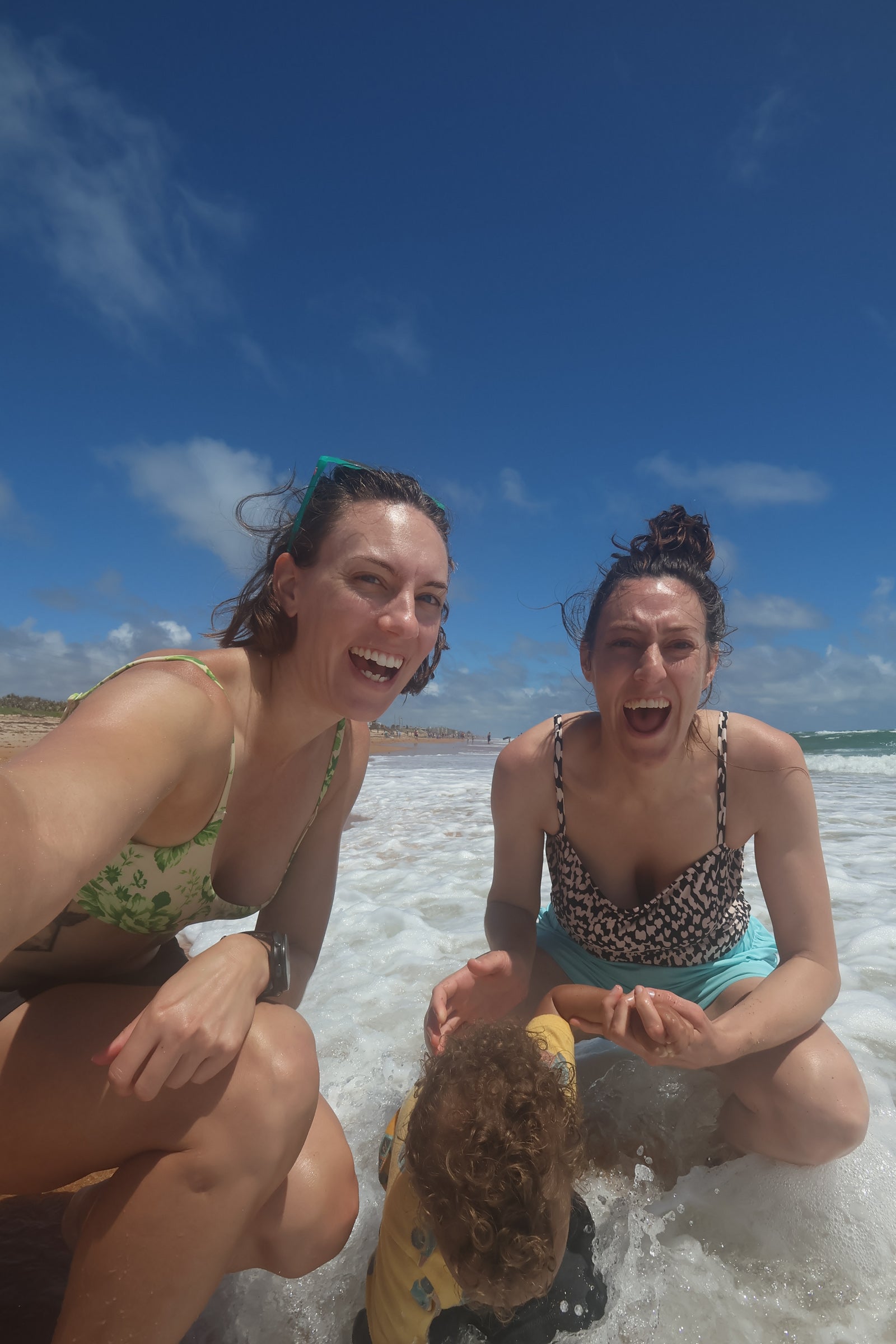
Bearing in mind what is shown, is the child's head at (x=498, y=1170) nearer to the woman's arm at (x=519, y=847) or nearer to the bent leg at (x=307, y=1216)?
the bent leg at (x=307, y=1216)

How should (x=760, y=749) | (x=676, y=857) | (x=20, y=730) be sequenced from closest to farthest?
(x=760, y=749), (x=676, y=857), (x=20, y=730)

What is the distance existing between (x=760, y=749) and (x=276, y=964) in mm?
1792

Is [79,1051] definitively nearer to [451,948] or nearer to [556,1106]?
[556,1106]

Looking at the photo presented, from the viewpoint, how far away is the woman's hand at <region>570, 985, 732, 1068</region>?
1.86 metres

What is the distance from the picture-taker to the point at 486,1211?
1.45 m

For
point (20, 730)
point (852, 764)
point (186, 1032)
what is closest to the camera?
point (186, 1032)

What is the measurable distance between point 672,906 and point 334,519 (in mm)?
1845

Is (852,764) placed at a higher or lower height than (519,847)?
higher

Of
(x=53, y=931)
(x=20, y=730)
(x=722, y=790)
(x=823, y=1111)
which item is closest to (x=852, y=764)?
(x=722, y=790)

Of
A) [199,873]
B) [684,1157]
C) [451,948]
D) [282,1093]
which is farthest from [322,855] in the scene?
[451,948]

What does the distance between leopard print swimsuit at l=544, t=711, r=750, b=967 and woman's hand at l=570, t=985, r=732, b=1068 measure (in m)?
0.68

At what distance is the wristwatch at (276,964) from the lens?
1.84 meters

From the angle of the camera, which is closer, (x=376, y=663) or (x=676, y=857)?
(x=376, y=663)

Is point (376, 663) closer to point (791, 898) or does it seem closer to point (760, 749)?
point (760, 749)
